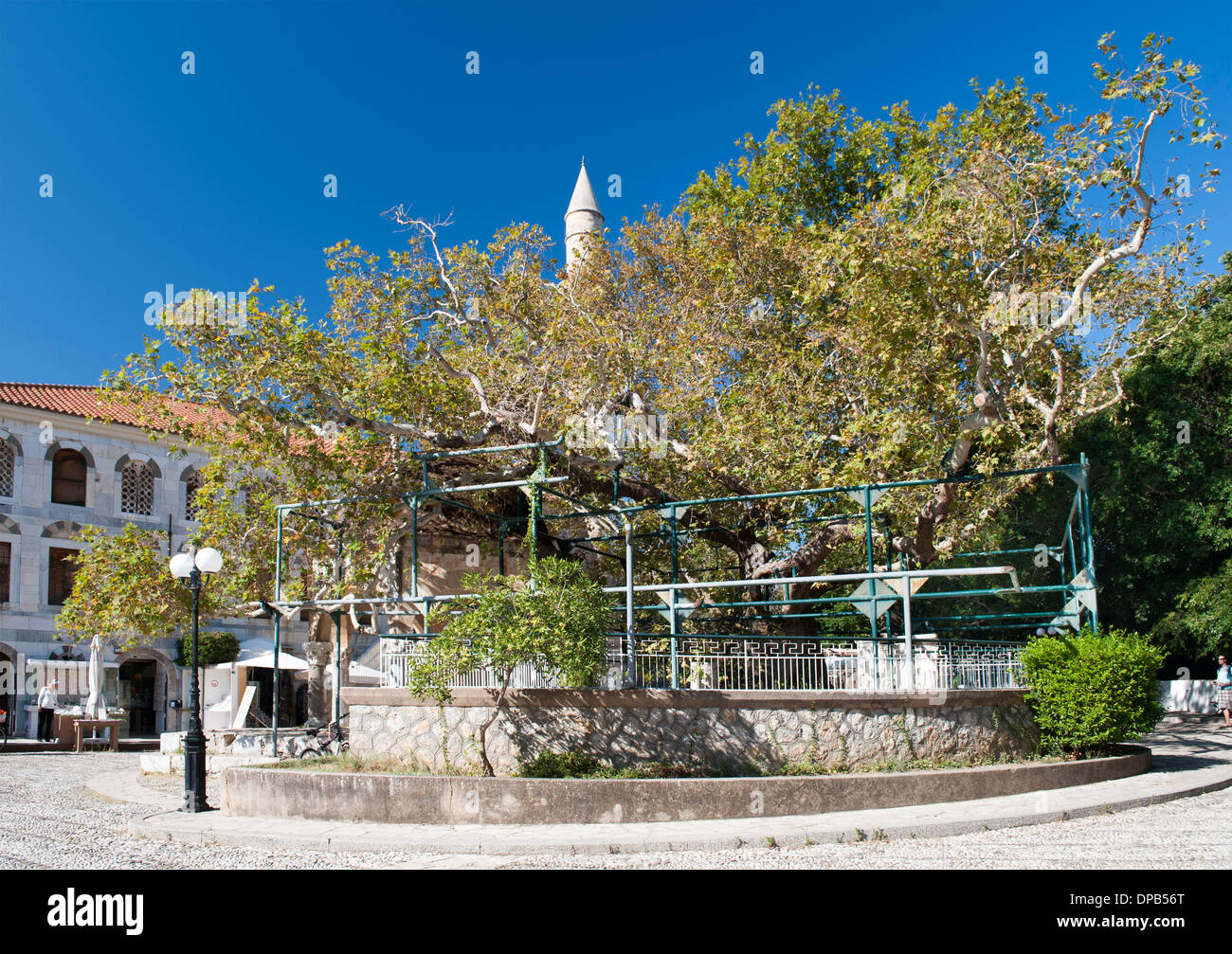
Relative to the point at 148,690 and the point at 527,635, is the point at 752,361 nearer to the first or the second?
the point at 527,635

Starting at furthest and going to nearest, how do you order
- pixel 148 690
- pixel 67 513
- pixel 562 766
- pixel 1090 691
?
pixel 148 690 → pixel 67 513 → pixel 1090 691 → pixel 562 766

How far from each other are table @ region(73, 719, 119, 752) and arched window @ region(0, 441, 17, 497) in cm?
888

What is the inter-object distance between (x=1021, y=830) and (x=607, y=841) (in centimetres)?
420

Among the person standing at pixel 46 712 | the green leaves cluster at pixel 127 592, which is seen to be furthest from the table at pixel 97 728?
the green leaves cluster at pixel 127 592

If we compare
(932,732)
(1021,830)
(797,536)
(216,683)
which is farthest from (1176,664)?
(216,683)

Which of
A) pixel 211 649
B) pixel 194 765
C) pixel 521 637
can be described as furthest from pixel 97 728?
pixel 521 637

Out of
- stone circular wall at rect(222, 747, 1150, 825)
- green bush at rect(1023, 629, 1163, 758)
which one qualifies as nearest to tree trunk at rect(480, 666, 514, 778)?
stone circular wall at rect(222, 747, 1150, 825)

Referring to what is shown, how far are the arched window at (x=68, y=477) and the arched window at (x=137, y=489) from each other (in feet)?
4.09

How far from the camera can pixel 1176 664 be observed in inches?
1296

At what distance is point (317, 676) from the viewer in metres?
22.2

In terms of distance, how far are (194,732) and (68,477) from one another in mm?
23162

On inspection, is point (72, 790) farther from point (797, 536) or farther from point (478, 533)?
point (797, 536)

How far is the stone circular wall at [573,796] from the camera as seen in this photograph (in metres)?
9.91

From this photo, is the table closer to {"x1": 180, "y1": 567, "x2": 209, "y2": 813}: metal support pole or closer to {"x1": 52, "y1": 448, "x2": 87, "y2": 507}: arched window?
{"x1": 52, "y1": 448, "x2": 87, "y2": 507}: arched window
